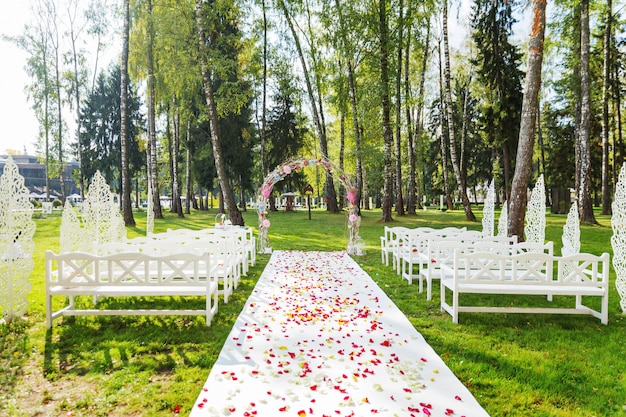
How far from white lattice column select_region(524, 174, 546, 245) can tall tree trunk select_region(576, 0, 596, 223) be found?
37.1ft

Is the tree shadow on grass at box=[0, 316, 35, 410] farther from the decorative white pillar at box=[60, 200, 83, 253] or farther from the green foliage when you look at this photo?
the green foliage

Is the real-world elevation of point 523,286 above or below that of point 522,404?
above

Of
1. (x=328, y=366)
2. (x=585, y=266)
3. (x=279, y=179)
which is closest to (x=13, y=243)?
(x=328, y=366)

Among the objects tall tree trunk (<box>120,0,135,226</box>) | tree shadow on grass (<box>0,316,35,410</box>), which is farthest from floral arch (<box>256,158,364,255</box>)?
tall tree trunk (<box>120,0,135,226</box>)

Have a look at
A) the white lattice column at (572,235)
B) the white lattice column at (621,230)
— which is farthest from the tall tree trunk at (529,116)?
the white lattice column at (621,230)

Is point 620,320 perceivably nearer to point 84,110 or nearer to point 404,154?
point 404,154

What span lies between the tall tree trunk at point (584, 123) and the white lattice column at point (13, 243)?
63.8ft

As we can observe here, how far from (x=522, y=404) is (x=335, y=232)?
47.4 ft

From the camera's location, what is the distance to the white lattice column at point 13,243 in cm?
505

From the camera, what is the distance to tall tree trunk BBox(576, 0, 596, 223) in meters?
15.8

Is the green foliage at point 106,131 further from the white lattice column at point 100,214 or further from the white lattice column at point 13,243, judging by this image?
the white lattice column at point 13,243

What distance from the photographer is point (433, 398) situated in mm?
3178

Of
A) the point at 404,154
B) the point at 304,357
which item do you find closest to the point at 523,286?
the point at 304,357

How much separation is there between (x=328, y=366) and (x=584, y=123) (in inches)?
704
